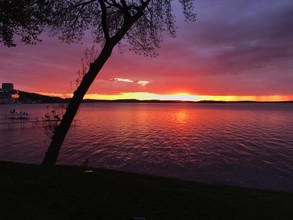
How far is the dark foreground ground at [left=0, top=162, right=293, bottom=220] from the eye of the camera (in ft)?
20.9

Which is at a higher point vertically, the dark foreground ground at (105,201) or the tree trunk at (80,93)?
the tree trunk at (80,93)

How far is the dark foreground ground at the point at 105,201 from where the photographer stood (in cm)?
638

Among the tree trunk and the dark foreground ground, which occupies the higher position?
the tree trunk

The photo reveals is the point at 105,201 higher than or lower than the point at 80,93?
lower

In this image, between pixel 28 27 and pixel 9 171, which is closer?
pixel 9 171

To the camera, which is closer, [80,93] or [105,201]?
[105,201]

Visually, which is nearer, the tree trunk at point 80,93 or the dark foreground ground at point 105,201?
the dark foreground ground at point 105,201

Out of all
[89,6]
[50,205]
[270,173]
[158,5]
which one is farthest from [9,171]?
[270,173]

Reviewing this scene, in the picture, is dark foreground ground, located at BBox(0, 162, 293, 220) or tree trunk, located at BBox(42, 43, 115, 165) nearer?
dark foreground ground, located at BBox(0, 162, 293, 220)

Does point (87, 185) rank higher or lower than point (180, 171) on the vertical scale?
higher

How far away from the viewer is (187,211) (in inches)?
271

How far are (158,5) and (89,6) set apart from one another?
3377mm

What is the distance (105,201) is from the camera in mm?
7199

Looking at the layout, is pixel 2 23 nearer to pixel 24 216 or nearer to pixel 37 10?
pixel 37 10
